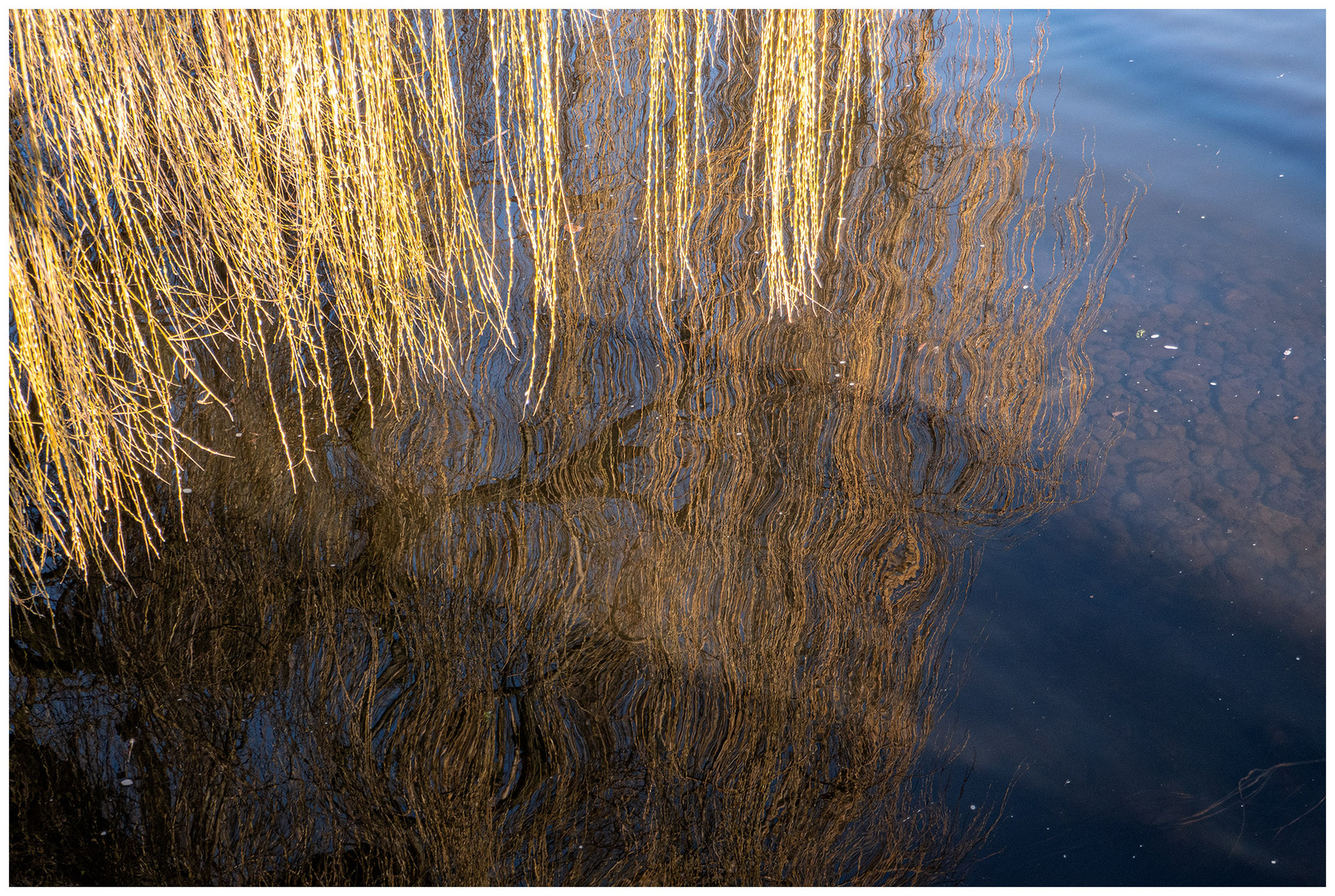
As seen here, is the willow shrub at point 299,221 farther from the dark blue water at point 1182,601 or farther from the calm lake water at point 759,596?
the dark blue water at point 1182,601

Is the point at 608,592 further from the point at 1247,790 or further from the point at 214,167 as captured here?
the point at 1247,790

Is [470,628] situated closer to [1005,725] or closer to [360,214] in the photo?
[360,214]

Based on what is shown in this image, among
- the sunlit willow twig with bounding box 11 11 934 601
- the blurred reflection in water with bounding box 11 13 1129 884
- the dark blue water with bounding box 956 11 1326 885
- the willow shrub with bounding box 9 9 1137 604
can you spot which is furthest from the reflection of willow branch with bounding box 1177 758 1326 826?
the sunlit willow twig with bounding box 11 11 934 601

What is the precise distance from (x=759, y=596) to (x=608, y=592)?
0.98 ft

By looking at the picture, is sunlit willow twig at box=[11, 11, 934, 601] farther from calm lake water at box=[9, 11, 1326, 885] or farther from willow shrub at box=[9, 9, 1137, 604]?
calm lake water at box=[9, 11, 1326, 885]

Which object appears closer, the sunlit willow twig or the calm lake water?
the sunlit willow twig

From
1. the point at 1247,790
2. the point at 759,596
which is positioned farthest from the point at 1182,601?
the point at 759,596

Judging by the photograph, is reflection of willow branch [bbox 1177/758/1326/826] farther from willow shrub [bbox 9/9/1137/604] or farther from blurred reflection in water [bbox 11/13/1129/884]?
willow shrub [bbox 9/9/1137/604]

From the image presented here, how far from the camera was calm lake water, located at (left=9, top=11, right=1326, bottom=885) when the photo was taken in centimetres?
144

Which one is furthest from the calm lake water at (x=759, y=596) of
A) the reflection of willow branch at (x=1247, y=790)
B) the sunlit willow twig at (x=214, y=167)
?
the sunlit willow twig at (x=214, y=167)

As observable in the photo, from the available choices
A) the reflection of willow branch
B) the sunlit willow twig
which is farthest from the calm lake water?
the sunlit willow twig

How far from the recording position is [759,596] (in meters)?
1.79

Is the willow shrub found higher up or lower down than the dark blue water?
higher up

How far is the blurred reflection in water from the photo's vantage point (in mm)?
1445
